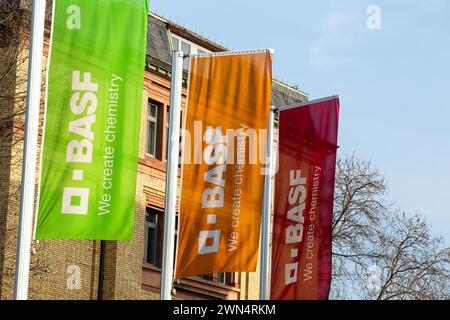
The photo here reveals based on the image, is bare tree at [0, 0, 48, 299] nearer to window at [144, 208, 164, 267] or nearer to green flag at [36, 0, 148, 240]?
window at [144, 208, 164, 267]

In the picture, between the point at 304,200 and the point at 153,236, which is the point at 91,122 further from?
the point at 153,236

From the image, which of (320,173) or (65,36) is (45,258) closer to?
(320,173)

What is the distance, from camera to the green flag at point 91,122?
19.9 m

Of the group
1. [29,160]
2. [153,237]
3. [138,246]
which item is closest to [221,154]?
[29,160]

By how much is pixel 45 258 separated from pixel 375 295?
1609 cm

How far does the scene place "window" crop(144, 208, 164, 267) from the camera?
1640 inches

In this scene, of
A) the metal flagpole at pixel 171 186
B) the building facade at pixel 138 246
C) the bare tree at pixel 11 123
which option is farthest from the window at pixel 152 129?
the metal flagpole at pixel 171 186

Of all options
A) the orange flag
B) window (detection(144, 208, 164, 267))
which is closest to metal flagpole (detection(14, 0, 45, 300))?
the orange flag

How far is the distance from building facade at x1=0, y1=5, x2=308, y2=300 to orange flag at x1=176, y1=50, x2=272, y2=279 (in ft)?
37.6

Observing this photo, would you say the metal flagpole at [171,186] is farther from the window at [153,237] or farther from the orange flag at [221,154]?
the window at [153,237]

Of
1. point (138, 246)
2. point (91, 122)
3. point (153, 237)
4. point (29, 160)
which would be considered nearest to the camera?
point (29, 160)

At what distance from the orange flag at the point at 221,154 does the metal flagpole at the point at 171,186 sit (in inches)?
12.4

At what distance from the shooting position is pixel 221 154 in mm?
23891

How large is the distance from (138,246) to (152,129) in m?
4.83
